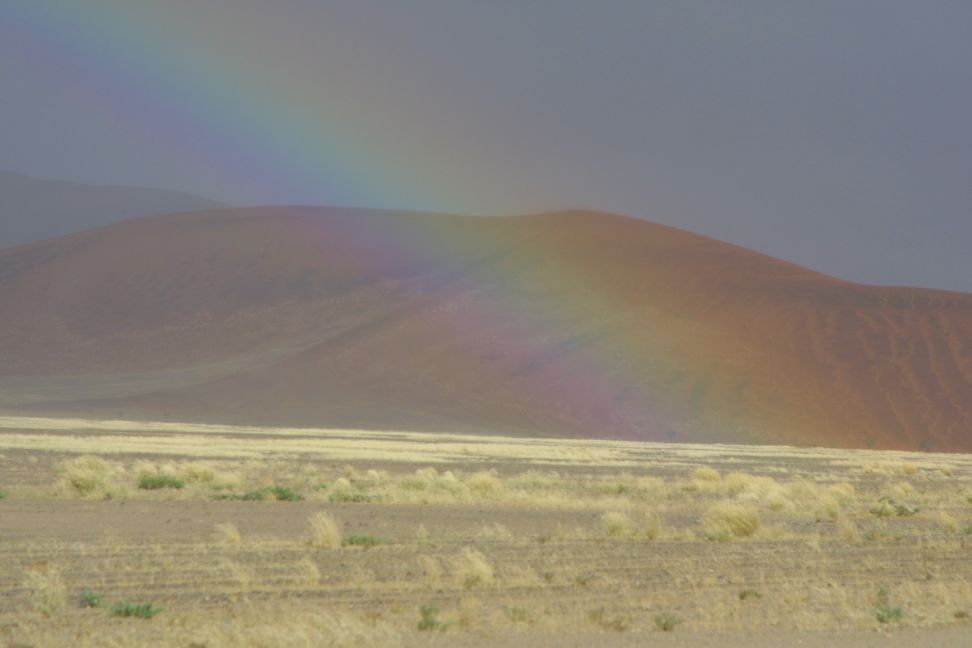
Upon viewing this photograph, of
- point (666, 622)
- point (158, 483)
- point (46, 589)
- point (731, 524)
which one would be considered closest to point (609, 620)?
point (666, 622)

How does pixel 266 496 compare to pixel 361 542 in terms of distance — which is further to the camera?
pixel 266 496

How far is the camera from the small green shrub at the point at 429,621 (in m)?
10.1

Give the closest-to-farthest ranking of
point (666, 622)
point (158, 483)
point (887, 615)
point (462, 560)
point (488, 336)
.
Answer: point (666, 622), point (887, 615), point (462, 560), point (158, 483), point (488, 336)

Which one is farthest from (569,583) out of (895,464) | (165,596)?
(895,464)

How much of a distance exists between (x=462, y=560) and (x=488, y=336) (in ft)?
240

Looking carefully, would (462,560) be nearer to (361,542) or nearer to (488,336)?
(361,542)

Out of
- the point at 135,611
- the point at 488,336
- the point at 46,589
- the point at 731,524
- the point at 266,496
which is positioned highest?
the point at 488,336

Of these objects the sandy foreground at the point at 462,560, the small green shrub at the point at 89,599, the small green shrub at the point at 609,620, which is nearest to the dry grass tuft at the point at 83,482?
the sandy foreground at the point at 462,560

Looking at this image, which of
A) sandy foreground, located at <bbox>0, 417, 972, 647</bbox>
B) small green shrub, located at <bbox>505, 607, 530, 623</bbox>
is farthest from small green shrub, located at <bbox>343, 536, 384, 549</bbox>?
small green shrub, located at <bbox>505, 607, 530, 623</bbox>

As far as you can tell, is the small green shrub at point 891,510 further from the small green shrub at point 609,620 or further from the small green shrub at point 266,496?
the small green shrub at point 609,620

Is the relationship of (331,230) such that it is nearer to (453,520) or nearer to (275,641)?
(453,520)

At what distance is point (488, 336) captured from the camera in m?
86.7

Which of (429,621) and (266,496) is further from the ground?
(266,496)

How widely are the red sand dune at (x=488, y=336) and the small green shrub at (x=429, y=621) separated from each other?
58.0 meters
